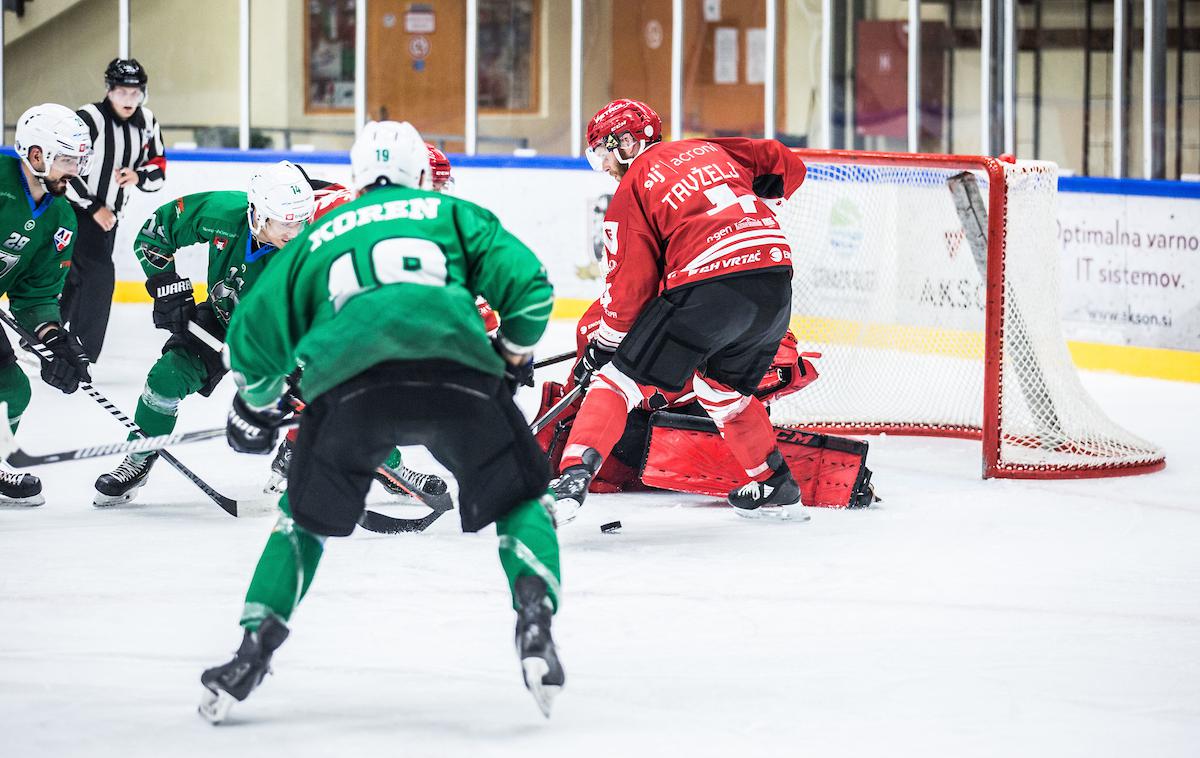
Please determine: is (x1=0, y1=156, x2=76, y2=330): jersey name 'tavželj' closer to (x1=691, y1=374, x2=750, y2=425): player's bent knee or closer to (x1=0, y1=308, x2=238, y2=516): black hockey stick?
(x1=0, y1=308, x2=238, y2=516): black hockey stick

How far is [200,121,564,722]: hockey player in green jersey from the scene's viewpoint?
89.5 inches

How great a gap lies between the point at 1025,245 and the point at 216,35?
6.16 m

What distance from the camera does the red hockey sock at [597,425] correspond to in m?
3.69

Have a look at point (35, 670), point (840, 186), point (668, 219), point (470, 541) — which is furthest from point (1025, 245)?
point (35, 670)

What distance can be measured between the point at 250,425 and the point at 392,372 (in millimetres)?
335

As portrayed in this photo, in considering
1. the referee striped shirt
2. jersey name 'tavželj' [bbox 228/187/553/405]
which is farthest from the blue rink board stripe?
jersey name 'tavželj' [bbox 228/187/553/405]

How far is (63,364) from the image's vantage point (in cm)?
392

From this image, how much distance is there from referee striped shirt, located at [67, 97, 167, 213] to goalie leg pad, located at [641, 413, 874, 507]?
2.94 meters

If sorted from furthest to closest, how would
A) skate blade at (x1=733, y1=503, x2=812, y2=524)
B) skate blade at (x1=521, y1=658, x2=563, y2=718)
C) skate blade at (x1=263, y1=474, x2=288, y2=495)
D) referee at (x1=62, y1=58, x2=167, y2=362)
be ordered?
referee at (x1=62, y1=58, x2=167, y2=362)
skate blade at (x1=263, y1=474, x2=288, y2=495)
skate blade at (x1=733, y1=503, x2=812, y2=524)
skate blade at (x1=521, y1=658, x2=563, y2=718)

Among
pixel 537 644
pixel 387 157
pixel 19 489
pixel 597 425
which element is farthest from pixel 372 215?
pixel 19 489

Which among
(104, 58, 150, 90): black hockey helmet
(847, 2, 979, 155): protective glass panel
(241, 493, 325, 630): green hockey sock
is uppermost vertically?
(847, 2, 979, 155): protective glass panel

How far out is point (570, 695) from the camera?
254 cm

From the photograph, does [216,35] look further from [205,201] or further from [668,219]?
[668,219]

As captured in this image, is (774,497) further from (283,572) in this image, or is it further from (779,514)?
(283,572)
